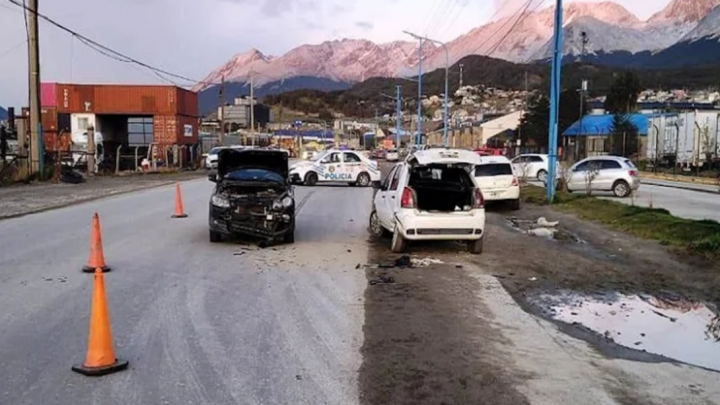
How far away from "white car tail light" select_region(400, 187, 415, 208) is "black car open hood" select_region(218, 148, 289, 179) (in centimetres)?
366

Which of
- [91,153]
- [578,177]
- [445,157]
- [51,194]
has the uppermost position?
[445,157]

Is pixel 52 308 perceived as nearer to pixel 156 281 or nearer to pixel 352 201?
pixel 156 281

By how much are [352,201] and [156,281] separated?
51.1ft

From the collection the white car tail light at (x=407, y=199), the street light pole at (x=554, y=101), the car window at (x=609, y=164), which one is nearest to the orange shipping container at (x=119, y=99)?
the car window at (x=609, y=164)

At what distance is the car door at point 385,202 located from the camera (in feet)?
46.0

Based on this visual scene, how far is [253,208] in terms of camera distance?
1362 cm

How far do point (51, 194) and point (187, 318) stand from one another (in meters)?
20.9

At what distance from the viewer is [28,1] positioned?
31.5 metres

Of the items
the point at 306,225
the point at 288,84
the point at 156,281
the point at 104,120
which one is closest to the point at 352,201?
the point at 306,225

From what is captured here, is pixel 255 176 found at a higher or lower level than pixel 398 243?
higher

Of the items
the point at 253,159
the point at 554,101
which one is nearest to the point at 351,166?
the point at 554,101

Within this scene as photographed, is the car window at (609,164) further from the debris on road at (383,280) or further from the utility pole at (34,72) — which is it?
the utility pole at (34,72)

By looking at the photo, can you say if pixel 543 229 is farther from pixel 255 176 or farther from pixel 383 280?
pixel 383 280

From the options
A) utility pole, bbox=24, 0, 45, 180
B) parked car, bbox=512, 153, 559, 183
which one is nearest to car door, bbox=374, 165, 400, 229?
utility pole, bbox=24, 0, 45, 180
